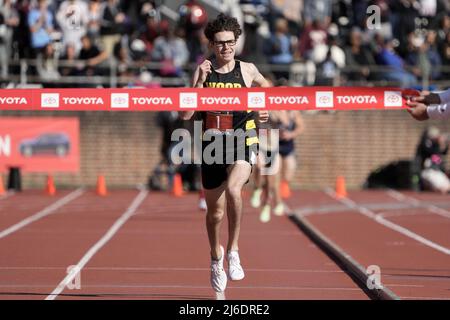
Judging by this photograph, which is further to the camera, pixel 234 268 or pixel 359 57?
pixel 359 57

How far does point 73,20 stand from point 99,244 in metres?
10.6

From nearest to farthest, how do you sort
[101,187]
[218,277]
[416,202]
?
[218,277] < [416,202] < [101,187]

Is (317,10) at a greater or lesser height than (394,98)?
greater

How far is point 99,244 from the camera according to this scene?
15.4 m

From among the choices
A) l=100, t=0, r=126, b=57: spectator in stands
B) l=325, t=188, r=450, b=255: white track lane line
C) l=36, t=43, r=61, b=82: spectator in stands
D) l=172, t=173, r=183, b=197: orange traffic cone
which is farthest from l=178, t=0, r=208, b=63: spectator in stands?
l=325, t=188, r=450, b=255: white track lane line

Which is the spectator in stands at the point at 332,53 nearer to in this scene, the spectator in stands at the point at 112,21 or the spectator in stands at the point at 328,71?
the spectator in stands at the point at 328,71

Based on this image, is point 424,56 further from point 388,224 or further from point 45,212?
point 45,212

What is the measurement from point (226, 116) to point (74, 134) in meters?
16.7

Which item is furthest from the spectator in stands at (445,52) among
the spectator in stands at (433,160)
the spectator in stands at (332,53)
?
the spectator in stands at (332,53)

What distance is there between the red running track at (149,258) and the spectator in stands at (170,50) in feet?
17.0

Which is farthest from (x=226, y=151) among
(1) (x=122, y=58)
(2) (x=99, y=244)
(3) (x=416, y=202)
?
(1) (x=122, y=58)

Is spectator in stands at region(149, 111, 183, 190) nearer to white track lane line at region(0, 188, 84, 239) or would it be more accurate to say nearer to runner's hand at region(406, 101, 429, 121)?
white track lane line at region(0, 188, 84, 239)

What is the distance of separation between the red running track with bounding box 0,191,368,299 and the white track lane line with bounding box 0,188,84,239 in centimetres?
15

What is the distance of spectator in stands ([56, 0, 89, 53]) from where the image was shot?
2516 centimetres
